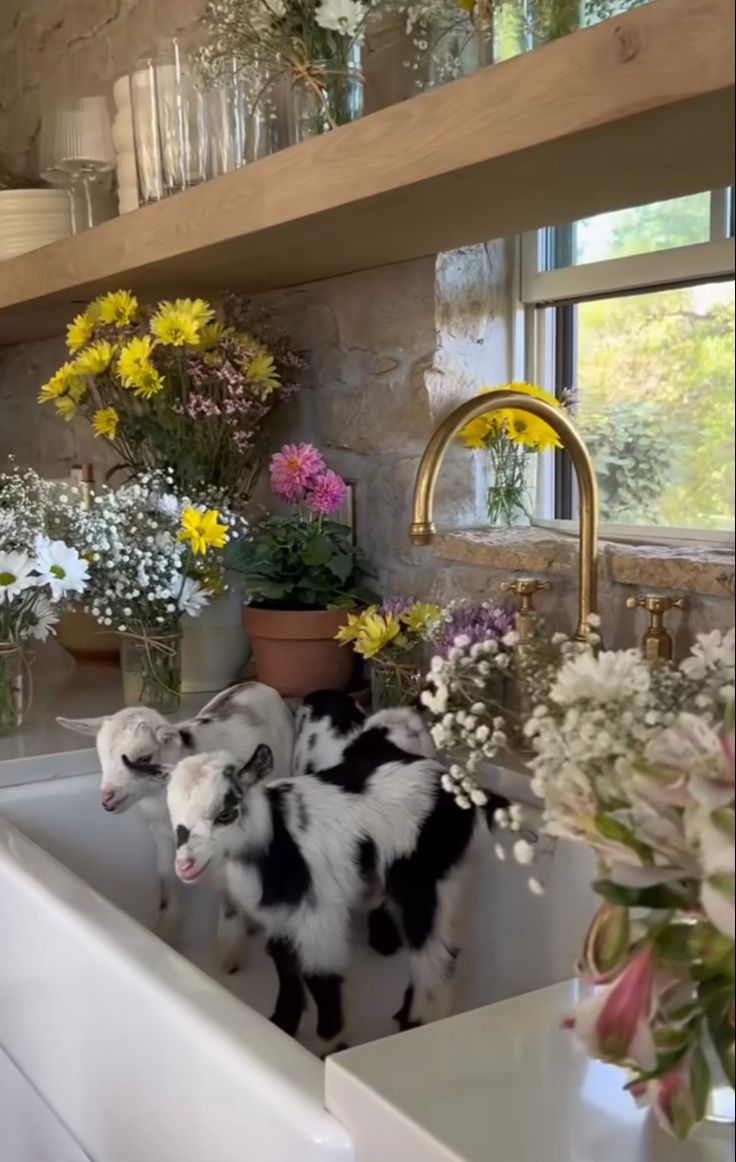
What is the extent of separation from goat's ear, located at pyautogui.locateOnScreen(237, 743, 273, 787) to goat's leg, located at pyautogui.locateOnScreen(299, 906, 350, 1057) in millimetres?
122

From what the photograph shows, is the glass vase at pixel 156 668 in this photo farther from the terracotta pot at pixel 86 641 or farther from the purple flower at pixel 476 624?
the purple flower at pixel 476 624

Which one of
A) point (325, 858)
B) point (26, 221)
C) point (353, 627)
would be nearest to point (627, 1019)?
point (325, 858)

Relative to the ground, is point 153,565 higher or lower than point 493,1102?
higher

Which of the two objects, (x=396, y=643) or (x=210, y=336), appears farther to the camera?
(x=210, y=336)

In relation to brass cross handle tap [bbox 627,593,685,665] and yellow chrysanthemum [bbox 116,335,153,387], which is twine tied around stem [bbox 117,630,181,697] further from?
brass cross handle tap [bbox 627,593,685,665]

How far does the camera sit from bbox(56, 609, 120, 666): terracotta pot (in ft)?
6.21

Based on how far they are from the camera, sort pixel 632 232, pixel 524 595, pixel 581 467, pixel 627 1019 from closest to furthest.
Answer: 1. pixel 627 1019
2. pixel 581 467
3. pixel 524 595
4. pixel 632 232

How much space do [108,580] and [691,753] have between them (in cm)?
107

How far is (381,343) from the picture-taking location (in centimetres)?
156

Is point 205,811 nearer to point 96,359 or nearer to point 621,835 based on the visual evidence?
point 621,835

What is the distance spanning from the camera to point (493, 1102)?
2.21ft

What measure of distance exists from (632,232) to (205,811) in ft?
2.56

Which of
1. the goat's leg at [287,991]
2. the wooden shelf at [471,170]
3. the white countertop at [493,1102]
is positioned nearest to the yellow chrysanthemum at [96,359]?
the wooden shelf at [471,170]

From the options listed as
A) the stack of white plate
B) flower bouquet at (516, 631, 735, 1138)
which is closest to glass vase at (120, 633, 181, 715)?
the stack of white plate
